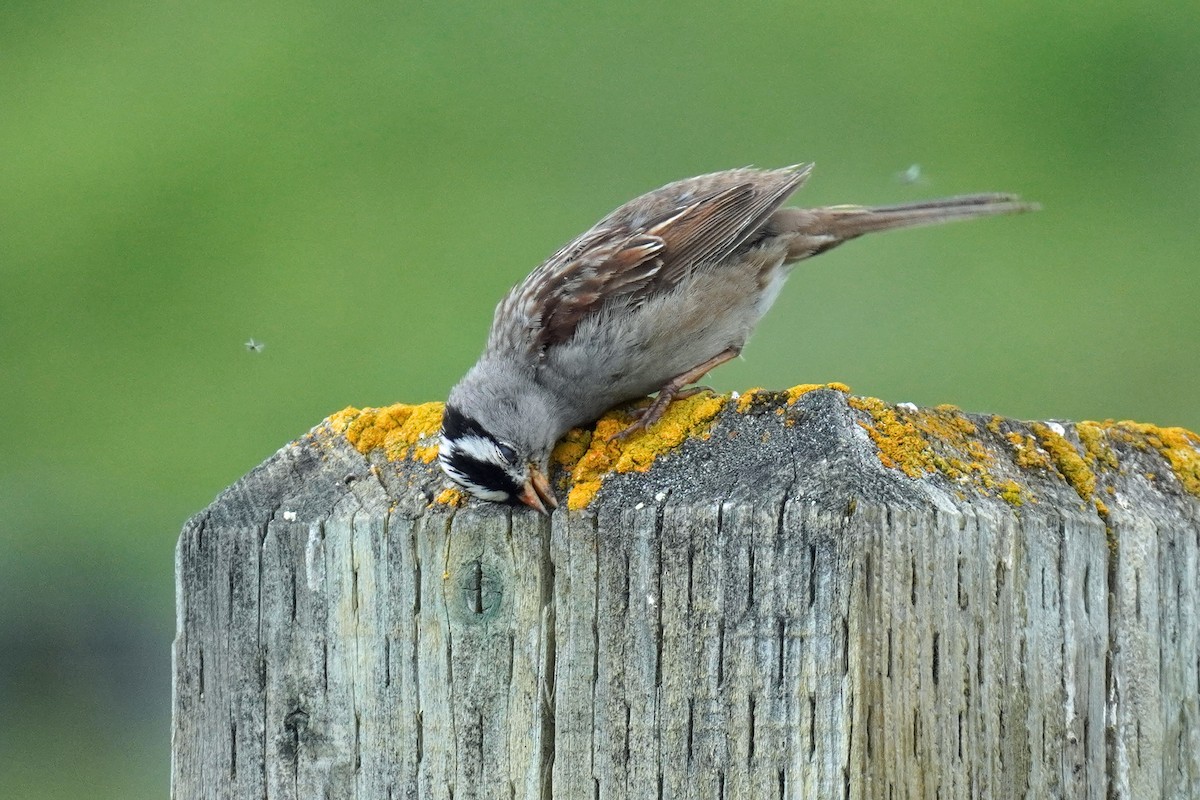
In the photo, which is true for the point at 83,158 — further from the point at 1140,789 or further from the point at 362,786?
the point at 1140,789

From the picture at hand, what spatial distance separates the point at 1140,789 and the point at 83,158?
731 cm

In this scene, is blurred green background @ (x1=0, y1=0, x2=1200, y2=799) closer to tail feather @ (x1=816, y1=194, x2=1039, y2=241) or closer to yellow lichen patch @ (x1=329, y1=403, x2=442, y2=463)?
tail feather @ (x1=816, y1=194, x2=1039, y2=241)

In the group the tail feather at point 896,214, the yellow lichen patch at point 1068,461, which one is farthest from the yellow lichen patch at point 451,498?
the tail feather at point 896,214

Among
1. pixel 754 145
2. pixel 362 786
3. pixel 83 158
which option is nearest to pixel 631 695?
pixel 362 786

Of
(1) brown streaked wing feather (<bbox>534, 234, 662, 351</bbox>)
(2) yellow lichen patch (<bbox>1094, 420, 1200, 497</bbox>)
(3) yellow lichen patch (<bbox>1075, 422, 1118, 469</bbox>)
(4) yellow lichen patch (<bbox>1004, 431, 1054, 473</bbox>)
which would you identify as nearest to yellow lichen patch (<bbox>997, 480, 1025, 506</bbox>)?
(4) yellow lichen patch (<bbox>1004, 431, 1054, 473</bbox>)

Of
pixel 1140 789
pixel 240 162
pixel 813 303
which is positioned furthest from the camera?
pixel 240 162

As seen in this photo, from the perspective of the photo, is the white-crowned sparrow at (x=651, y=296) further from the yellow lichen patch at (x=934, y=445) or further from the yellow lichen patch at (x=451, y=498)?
the yellow lichen patch at (x=934, y=445)

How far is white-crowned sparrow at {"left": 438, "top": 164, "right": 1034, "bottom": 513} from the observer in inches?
165

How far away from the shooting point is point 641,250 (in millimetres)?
4863

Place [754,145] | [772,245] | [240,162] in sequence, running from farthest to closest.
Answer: [240,162], [754,145], [772,245]

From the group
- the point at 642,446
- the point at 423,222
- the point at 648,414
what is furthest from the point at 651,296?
the point at 423,222

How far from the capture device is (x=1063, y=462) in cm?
276

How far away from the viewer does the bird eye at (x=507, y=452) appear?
8.98 feet

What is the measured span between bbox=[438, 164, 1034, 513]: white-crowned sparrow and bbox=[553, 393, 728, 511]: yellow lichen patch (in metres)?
0.51
